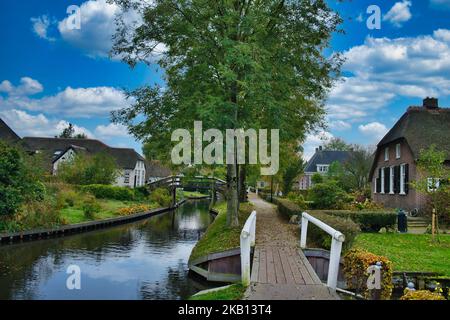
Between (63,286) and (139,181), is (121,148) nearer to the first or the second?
(139,181)

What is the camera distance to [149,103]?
1720 centimetres

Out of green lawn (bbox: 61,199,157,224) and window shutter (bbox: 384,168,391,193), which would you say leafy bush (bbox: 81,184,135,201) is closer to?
green lawn (bbox: 61,199,157,224)

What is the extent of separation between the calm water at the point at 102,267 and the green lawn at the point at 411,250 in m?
6.71

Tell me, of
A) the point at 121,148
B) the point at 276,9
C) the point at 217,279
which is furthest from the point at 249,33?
the point at 121,148

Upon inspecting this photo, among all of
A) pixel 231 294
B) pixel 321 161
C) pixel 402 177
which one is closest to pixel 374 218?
pixel 402 177

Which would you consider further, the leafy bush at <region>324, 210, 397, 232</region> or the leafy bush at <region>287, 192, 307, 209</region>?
the leafy bush at <region>287, 192, 307, 209</region>

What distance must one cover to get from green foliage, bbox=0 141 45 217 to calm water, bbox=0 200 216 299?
231cm

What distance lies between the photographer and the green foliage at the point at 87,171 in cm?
4238

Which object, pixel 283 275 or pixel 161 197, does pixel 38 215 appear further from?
pixel 161 197

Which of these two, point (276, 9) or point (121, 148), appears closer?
point (276, 9)

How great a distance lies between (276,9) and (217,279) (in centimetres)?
1129

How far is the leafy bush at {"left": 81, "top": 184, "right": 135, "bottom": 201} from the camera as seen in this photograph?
39.4 m

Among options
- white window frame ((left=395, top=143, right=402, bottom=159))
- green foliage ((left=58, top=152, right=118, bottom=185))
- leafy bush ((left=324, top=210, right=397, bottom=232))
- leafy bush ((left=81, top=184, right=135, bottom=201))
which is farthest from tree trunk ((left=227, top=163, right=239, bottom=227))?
green foliage ((left=58, top=152, right=118, bottom=185))
